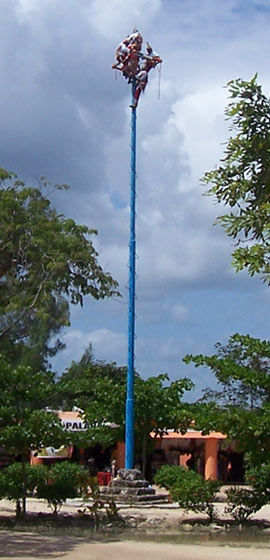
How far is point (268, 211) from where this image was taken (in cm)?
1257

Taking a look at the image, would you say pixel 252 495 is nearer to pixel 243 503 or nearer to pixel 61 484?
pixel 243 503

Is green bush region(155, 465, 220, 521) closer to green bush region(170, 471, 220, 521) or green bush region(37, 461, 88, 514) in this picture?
green bush region(170, 471, 220, 521)

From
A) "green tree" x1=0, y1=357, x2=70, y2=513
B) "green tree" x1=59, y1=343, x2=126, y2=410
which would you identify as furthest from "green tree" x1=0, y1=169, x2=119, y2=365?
"green tree" x1=0, y1=357, x2=70, y2=513

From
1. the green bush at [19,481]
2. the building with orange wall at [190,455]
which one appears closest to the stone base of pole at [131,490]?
the green bush at [19,481]

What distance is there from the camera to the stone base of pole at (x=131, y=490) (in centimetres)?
2178

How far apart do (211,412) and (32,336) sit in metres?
12.8

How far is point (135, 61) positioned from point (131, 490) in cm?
1347

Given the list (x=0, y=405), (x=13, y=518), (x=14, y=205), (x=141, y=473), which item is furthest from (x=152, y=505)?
(x=14, y=205)

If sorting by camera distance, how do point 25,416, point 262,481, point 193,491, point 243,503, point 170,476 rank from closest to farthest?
point 262,481 < point 243,503 < point 193,491 < point 25,416 < point 170,476

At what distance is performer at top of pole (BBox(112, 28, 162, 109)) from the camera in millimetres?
26016

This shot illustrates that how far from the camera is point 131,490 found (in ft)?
72.5

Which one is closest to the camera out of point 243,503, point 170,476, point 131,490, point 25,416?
point 243,503

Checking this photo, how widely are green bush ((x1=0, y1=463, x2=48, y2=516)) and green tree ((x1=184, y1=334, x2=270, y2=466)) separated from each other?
3.79 m

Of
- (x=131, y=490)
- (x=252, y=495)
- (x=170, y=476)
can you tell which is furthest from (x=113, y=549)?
(x=131, y=490)
